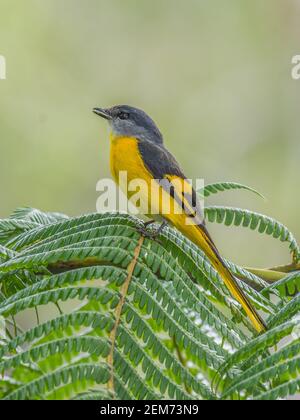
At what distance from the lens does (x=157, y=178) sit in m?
3.92

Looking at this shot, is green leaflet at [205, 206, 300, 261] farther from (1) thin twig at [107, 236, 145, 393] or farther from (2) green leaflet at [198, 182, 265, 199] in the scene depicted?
(1) thin twig at [107, 236, 145, 393]

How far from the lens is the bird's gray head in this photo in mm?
4473

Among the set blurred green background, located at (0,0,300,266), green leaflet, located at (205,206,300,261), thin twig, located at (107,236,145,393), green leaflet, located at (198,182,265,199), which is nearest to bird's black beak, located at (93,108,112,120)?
green leaflet, located at (198,182,265,199)

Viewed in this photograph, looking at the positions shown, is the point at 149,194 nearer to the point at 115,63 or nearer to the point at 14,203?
the point at 14,203

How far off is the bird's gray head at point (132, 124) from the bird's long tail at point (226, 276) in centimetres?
116

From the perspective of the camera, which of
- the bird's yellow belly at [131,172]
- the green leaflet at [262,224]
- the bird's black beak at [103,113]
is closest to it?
the green leaflet at [262,224]

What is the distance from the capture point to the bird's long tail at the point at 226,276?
268 centimetres

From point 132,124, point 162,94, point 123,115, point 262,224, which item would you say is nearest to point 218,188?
point 262,224

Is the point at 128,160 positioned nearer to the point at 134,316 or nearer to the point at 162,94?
the point at 134,316

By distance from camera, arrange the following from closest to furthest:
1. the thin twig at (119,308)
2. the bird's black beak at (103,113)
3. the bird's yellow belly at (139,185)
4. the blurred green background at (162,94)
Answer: the thin twig at (119,308), the bird's yellow belly at (139,185), the bird's black beak at (103,113), the blurred green background at (162,94)

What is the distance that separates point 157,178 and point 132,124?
79 centimetres

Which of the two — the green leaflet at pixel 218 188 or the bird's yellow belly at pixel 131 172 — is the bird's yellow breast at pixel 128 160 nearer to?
the bird's yellow belly at pixel 131 172

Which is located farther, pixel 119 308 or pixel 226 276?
pixel 226 276

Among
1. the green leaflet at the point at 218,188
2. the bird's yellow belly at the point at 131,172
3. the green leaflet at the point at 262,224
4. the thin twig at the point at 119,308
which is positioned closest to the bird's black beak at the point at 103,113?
the bird's yellow belly at the point at 131,172
